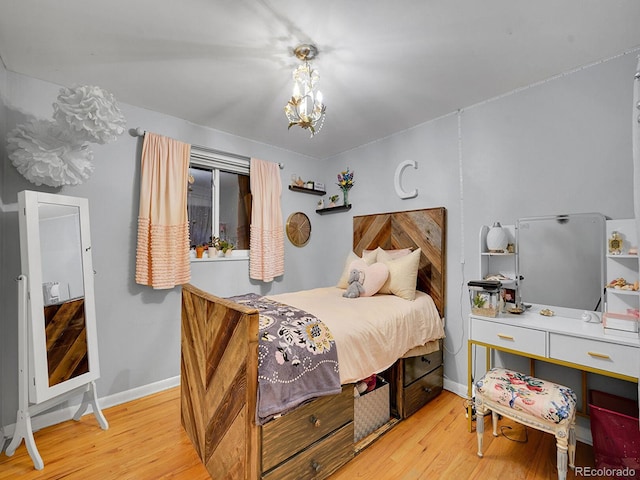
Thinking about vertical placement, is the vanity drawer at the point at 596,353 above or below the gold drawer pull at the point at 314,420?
above

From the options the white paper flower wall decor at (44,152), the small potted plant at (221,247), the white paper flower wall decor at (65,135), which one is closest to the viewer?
the white paper flower wall decor at (65,135)

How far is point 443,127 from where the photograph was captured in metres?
2.74

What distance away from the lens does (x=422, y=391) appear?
A: 7.77 feet

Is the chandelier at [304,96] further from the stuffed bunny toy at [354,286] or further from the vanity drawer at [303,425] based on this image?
the vanity drawer at [303,425]

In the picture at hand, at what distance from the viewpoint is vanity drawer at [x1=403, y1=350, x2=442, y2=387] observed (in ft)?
7.27

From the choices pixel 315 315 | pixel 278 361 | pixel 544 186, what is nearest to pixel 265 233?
pixel 315 315

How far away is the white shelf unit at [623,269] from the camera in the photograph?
1.77 m

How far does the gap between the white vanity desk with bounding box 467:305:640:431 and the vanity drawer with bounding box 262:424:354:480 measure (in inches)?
38.4

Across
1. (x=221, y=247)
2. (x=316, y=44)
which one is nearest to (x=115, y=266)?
(x=221, y=247)

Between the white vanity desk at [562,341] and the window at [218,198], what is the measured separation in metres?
2.50

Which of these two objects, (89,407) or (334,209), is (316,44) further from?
(89,407)

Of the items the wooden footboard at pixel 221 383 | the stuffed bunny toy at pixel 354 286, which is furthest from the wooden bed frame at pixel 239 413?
the stuffed bunny toy at pixel 354 286

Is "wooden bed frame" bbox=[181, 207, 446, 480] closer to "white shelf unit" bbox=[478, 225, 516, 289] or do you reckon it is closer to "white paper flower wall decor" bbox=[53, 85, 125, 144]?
"white shelf unit" bbox=[478, 225, 516, 289]

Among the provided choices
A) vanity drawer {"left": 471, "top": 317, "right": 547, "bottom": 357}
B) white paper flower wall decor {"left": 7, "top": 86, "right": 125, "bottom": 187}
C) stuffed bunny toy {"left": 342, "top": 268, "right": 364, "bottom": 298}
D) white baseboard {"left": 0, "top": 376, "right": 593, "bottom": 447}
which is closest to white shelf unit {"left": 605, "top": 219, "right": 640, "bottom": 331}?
vanity drawer {"left": 471, "top": 317, "right": 547, "bottom": 357}
